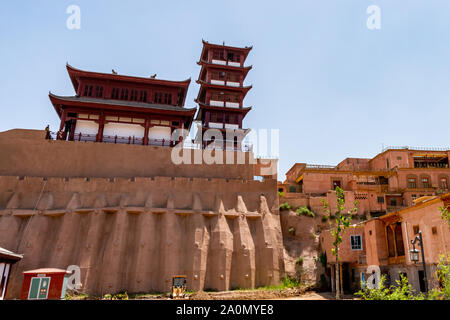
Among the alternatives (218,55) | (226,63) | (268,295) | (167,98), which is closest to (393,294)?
(268,295)

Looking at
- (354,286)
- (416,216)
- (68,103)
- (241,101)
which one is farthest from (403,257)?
(68,103)

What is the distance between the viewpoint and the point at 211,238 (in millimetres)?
29484

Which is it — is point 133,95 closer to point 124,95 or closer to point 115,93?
point 124,95

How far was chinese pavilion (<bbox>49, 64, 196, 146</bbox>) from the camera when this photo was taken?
3531 centimetres

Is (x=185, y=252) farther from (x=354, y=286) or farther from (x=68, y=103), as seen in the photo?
(x=68, y=103)

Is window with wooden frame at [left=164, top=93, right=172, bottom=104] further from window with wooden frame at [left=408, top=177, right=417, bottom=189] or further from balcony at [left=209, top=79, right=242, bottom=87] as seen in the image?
window with wooden frame at [left=408, top=177, right=417, bottom=189]

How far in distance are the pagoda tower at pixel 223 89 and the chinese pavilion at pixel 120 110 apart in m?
3.05

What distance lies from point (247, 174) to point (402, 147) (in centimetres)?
2624

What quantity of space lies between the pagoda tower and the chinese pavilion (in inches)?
120

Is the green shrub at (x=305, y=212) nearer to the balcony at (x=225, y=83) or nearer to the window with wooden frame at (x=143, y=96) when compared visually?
the balcony at (x=225, y=83)

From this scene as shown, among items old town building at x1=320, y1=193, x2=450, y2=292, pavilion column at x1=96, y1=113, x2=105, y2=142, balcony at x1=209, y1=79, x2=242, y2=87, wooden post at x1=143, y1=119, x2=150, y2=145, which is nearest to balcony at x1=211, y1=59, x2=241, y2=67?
balcony at x1=209, y1=79, x2=242, y2=87

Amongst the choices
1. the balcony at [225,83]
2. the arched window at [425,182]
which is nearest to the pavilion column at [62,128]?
the balcony at [225,83]

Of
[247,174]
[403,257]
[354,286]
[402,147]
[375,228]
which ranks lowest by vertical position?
[354,286]

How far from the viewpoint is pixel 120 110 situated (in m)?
35.8
